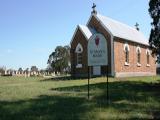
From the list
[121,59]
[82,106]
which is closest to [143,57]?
[121,59]

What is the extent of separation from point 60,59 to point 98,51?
248 feet

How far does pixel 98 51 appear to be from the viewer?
15.2 m

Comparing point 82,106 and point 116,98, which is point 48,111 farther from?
point 116,98

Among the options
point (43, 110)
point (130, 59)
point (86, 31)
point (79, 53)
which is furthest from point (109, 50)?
point (43, 110)

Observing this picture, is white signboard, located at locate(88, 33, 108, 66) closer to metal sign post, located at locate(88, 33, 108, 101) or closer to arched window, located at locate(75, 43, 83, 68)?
metal sign post, located at locate(88, 33, 108, 101)

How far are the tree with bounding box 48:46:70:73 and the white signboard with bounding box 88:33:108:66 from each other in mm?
70617

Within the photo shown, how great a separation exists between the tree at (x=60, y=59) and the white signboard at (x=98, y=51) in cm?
7062

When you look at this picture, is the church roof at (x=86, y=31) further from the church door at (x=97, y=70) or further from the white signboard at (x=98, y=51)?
the white signboard at (x=98, y=51)

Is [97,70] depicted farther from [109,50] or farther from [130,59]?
[130,59]

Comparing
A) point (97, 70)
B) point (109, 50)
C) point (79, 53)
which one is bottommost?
point (97, 70)

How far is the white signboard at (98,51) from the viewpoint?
1510 centimetres

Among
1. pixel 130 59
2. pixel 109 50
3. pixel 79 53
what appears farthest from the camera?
pixel 130 59

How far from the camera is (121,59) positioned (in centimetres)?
4066

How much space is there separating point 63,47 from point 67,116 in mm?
80400
